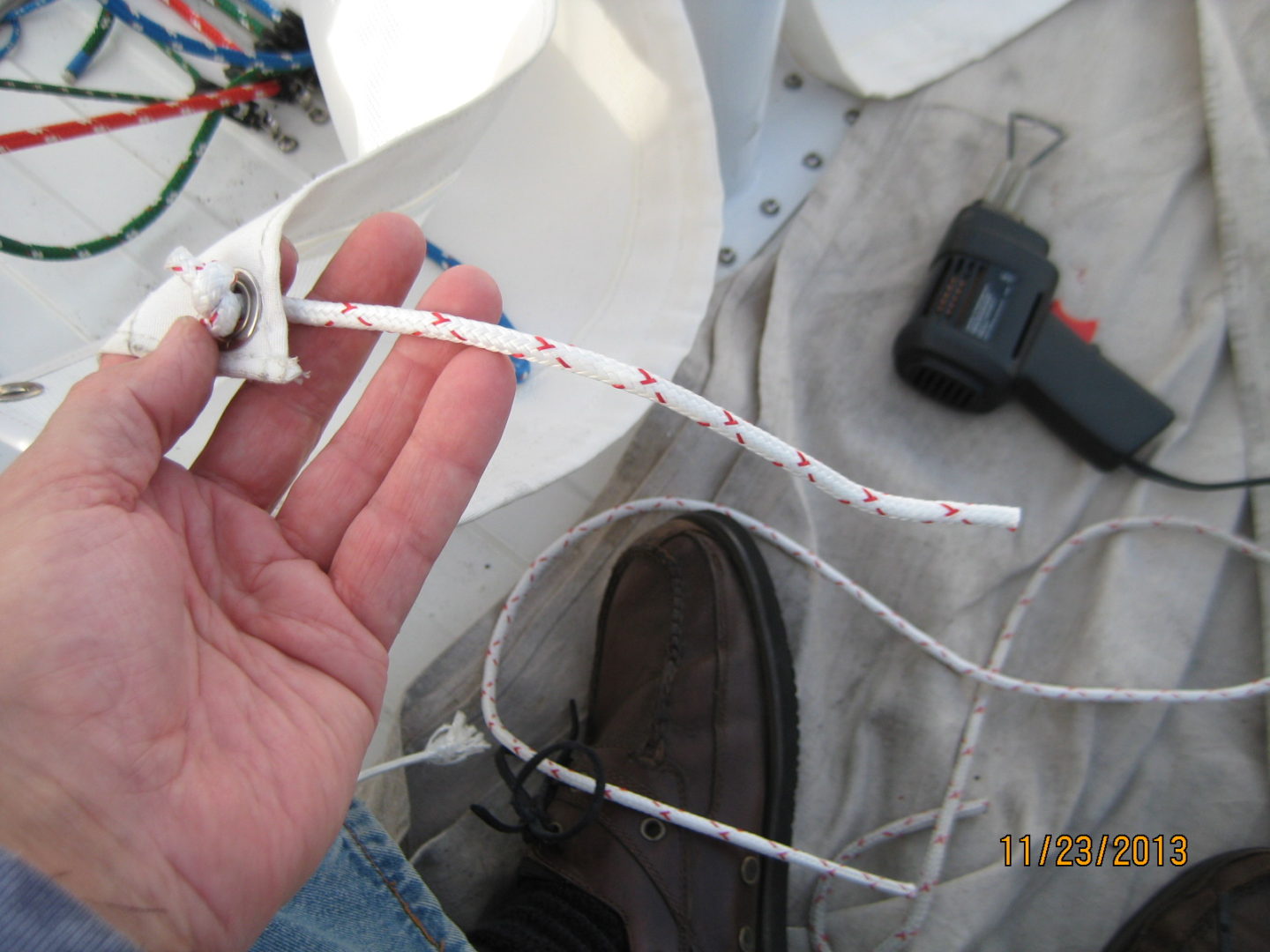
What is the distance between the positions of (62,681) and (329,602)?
13 cm

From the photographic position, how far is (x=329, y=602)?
441 millimetres

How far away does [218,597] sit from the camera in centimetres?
43

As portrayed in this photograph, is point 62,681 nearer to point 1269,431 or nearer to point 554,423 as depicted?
point 554,423

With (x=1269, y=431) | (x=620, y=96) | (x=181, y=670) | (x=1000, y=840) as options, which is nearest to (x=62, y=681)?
(x=181, y=670)

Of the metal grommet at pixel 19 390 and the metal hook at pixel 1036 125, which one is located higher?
the metal hook at pixel 1036 125

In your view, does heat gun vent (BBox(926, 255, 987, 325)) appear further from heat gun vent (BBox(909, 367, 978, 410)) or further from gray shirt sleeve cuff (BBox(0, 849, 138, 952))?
gray shirt sleeve cuff (BBox(0, 849, 138, 952))

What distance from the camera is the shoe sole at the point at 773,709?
2.05 feet

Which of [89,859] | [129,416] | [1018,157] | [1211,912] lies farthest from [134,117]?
[1211,912]

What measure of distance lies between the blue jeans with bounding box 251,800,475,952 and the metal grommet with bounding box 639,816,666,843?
0.16m

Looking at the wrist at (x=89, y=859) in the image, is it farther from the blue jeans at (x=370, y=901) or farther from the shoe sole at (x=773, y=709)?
the shoe sole at (x=773, y=709)

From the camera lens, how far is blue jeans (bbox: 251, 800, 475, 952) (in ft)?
1.69

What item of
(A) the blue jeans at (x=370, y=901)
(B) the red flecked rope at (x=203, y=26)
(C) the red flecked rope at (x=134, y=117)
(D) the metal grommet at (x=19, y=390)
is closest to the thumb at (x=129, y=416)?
(D) the metal grommet at (x=19, y=390)

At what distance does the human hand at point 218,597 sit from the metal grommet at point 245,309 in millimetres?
16

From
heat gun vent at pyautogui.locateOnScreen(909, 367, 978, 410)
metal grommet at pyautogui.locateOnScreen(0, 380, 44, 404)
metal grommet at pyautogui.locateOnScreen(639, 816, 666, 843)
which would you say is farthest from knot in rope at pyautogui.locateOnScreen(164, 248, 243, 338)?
heat gun vent at pyautogui.locateOnScreen(909, 367, 978, 410)
